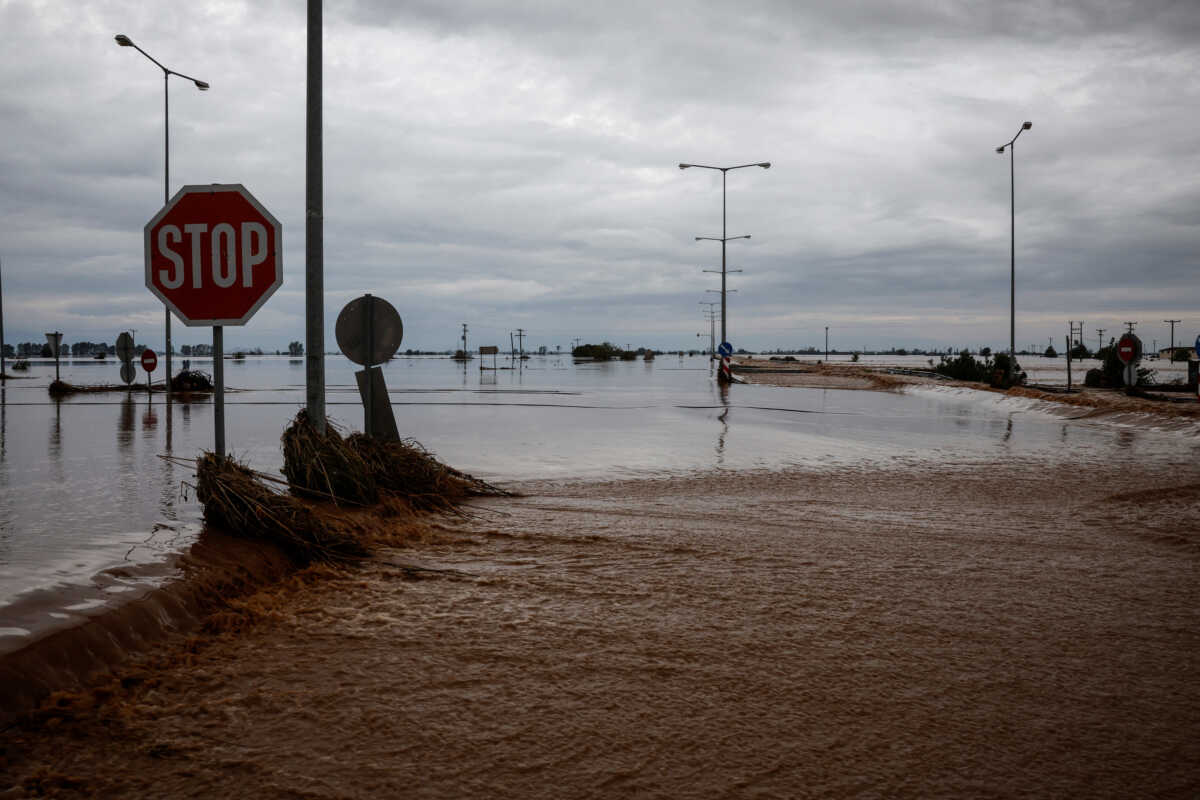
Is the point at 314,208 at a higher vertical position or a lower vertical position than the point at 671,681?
higher

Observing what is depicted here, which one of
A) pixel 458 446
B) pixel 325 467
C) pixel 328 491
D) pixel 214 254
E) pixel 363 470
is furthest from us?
pixel 458 446

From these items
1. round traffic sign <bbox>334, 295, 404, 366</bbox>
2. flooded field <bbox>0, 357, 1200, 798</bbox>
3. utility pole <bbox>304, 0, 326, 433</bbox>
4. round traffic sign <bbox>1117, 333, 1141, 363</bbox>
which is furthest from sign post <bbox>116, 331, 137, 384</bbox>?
round traffic sign <bbox>1117, 333, 1141, 363</bbox>

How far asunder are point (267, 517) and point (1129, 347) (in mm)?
27529

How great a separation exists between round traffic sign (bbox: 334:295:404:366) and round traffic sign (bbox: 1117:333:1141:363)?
24.3 meters

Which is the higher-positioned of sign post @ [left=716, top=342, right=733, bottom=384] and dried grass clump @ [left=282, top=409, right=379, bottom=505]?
sign post @ [left=716, top=342, right=733, bottom=384]

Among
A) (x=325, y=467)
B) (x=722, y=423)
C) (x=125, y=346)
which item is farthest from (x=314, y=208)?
(x=125, y=346)

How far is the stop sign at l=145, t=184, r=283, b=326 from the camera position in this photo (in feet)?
20.7

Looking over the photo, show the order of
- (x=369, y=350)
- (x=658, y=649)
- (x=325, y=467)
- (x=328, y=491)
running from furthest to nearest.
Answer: (x=369, y=350), (x=325, y=467), (x=328, y=491), (x=658, y=649)

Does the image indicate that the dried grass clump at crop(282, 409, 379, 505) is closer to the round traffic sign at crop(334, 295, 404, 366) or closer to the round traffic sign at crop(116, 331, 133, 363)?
the round traffic sign at crop(334, 295, 404, 366)

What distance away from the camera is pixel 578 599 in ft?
16.9

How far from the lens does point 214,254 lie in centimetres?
641

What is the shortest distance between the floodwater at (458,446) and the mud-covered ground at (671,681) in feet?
3.80

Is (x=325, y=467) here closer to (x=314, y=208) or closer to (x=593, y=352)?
(x=314, y=208)

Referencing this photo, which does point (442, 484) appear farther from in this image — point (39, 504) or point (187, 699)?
point (187, 699)
